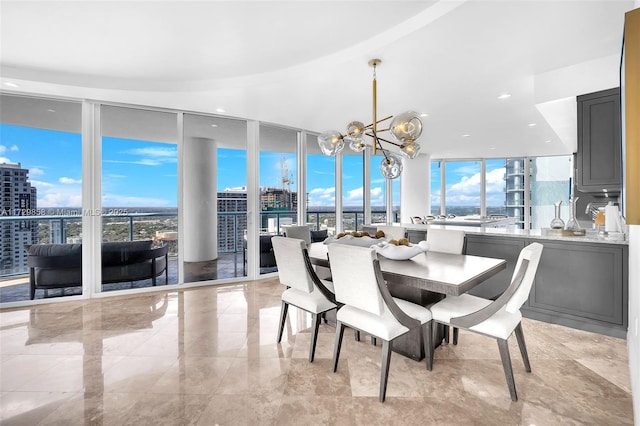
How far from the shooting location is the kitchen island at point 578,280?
2.68 metres

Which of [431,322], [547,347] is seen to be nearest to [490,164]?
[547,347]

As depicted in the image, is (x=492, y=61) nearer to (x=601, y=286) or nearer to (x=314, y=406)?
(x=601, y=286)

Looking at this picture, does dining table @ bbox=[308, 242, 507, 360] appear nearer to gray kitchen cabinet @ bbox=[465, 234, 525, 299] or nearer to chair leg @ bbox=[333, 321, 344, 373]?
chair leg @ bbox=[333, 321, 344, 373]

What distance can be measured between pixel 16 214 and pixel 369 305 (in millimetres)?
4261

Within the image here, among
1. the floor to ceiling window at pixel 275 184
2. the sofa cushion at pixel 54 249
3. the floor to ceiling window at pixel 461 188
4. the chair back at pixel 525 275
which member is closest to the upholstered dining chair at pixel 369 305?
the chair back at pixel 525 275

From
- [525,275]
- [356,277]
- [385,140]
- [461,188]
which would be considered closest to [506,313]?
[525,275]

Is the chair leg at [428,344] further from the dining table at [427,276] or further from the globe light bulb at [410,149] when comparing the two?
the globe light bulb at [410,149]

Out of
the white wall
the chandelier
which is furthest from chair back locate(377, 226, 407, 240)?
the white wall

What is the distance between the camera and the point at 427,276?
6.46ft

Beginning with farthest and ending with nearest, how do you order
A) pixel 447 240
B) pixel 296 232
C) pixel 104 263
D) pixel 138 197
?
1. pixel 138 197
2. pixel 104 263
3. pixel 296 232
4. pixel 447 240

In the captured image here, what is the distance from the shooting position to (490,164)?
829cm

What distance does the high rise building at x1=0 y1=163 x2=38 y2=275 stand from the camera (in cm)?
350

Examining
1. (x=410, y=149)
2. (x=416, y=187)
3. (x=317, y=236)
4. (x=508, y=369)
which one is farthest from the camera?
(x=416, y=187)

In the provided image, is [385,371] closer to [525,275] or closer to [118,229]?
[525,275]
